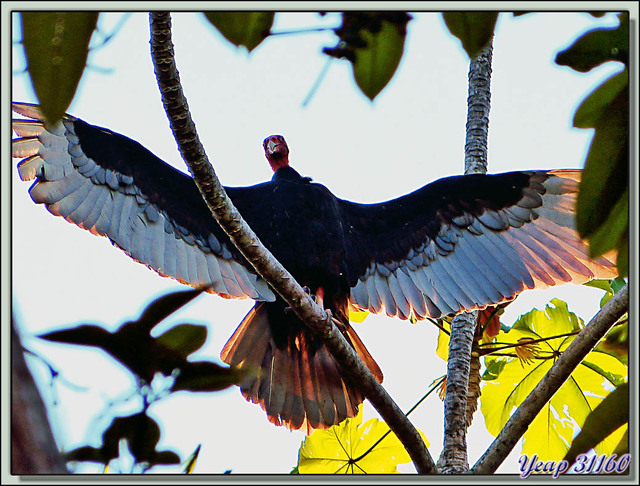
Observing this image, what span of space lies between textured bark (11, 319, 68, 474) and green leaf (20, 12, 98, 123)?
0.22m

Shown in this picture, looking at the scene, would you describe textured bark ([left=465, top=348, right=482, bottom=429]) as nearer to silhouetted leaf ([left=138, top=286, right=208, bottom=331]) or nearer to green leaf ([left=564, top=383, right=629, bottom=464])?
green leaf ([left=564, top=383, right=629, bottom=464])

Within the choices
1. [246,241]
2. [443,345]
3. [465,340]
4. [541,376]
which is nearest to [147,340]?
[246,241]

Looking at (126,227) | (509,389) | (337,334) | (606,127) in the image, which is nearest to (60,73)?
(606,127)

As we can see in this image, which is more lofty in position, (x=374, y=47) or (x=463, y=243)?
(x=374, y=47)

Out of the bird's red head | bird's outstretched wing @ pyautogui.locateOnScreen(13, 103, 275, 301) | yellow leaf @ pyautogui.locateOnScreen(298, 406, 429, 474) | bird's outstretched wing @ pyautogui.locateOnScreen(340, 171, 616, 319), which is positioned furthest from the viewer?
the bird's red head

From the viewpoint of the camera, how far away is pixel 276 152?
10.2 ft

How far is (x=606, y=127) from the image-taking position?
853mm

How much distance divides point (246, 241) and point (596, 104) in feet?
3.51

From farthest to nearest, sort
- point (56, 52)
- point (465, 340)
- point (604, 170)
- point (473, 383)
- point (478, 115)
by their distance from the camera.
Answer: point (478, 115) → point (473, 383) → point (465, 340) → point (604, 170) → point (56, 52)

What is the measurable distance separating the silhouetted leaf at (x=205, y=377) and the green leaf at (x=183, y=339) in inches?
0.7

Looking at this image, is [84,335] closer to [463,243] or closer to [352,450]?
[352,450]

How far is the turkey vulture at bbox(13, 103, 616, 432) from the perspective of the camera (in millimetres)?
2567

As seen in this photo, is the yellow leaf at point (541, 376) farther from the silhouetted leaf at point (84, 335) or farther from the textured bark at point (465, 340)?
the silhouetted leaf at point (84, 335)

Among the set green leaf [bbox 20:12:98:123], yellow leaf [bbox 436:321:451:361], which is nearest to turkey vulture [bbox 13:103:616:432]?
yellow leaf [bbox 436:321:451:361]
